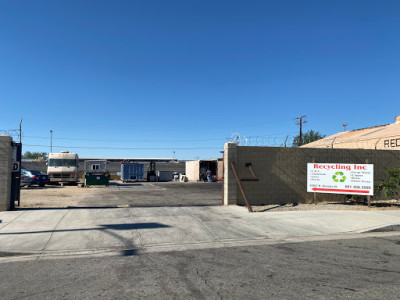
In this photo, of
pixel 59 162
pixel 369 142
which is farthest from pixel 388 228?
pixel 59 162

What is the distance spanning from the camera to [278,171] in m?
13.4

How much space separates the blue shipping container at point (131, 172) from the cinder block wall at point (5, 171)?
83.9ft

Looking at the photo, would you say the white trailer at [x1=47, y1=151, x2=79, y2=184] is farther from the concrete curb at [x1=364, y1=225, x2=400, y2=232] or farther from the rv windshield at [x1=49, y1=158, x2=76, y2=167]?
the concrete curb at [x1=364, y1=225, x2=400, y2=232]

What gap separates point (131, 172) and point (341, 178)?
27696 millimetres

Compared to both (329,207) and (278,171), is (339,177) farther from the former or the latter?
(278,171)

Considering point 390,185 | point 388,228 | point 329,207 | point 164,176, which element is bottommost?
point 388,228

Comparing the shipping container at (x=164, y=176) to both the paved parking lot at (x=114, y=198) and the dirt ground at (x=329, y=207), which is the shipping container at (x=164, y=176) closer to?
the paved parking lot at (x=114, y=198)

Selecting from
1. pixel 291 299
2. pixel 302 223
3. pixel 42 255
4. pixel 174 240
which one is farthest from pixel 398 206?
pixel 42 255

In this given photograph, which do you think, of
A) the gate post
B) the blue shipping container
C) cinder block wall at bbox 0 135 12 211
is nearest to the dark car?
the blue shipping container

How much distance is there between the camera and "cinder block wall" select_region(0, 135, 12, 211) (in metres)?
10.4

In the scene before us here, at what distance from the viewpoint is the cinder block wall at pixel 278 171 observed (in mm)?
12938

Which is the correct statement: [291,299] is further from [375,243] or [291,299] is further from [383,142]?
[383,142]

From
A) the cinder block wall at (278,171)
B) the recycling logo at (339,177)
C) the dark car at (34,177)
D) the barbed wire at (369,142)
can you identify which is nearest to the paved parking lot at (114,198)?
the cinder block wall at (278,171)

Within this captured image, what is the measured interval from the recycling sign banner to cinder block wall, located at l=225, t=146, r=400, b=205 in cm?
49
